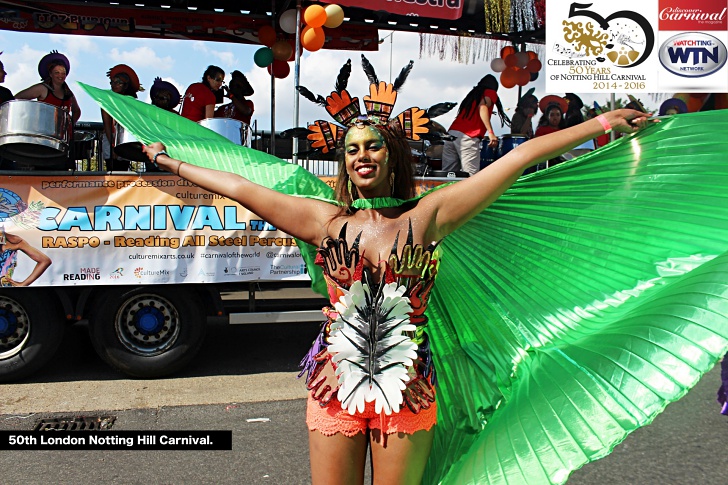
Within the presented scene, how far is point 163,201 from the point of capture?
569 centimetres

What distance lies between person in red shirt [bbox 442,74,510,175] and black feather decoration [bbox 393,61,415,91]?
15.3 ft

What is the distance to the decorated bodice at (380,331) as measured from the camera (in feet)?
6.82

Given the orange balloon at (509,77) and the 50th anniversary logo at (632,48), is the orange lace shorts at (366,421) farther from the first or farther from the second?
the orange balloon at (509,77)

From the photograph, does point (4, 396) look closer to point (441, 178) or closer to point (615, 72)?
point (441, 178)

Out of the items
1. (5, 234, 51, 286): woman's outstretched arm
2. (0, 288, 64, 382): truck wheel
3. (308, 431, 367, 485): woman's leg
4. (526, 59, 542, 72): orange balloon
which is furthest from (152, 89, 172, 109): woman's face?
(308, 431, 367, 485): woman's leg

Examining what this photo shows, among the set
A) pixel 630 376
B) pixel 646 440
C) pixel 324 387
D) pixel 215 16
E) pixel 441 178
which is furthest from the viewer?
pixel 215 16

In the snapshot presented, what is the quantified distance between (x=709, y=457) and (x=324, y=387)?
3.25 meters

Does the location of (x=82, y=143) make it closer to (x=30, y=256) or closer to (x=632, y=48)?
(x=30, y=256)

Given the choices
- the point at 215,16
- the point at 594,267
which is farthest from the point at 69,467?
the point at 215,16

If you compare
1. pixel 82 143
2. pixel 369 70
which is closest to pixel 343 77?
pixel 369 70

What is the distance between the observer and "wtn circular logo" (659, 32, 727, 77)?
18.8 feet

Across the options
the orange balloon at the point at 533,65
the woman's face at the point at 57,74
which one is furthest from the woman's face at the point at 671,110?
the woman's face at the point at 57,74

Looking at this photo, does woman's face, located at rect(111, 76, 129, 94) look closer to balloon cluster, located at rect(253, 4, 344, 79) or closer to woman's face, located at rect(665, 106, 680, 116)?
balloon cluster, located at rect(253, 4, 344, 79)

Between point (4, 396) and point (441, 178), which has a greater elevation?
point (441, 178)
